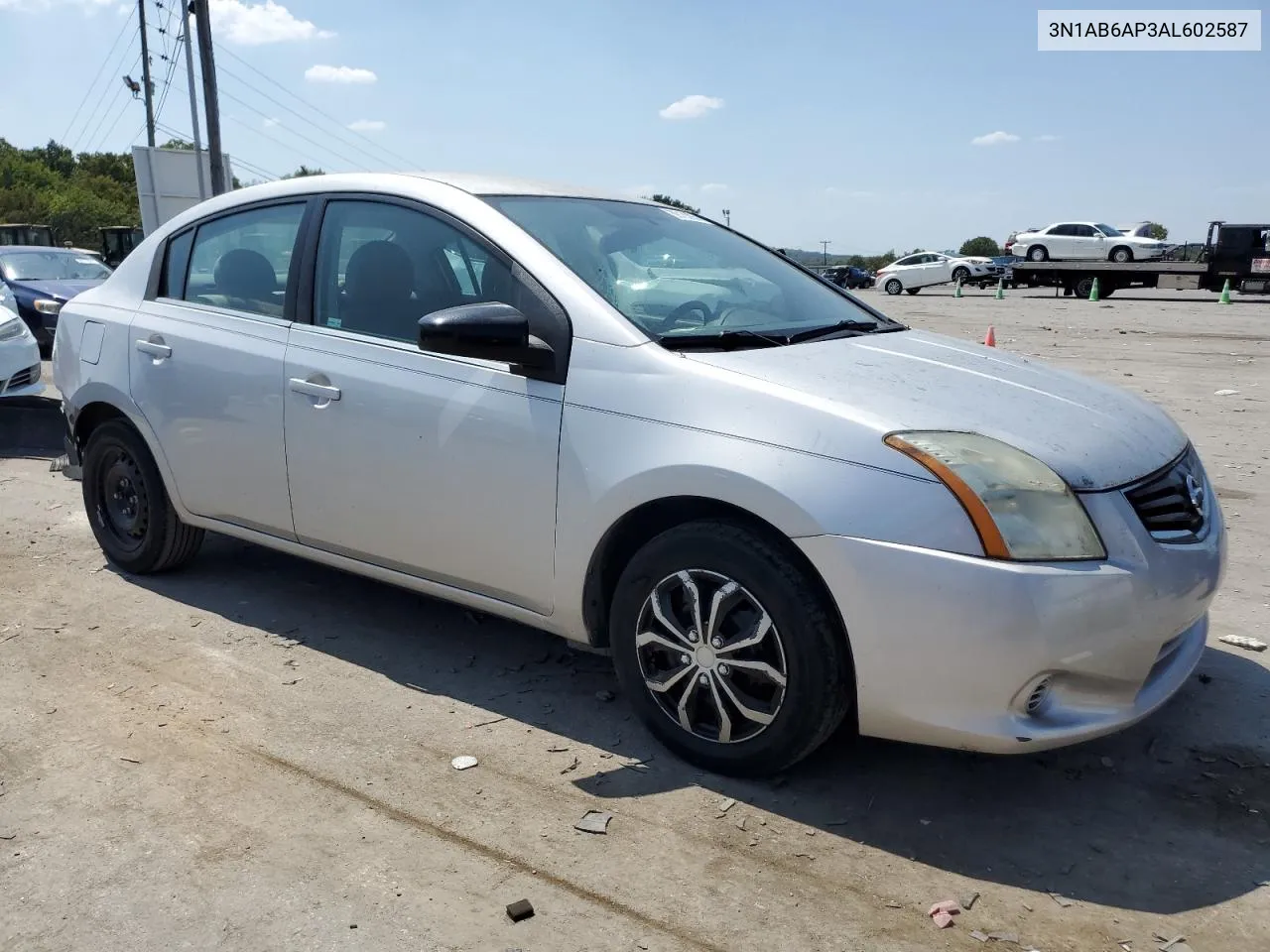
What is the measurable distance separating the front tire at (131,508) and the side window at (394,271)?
1371 mm

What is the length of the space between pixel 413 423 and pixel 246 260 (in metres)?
1.39

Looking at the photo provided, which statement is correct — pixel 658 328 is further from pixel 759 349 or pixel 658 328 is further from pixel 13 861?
pixel 13 861

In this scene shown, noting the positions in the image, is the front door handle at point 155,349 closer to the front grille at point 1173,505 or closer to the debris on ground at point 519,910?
the debris on ground at point 519,910

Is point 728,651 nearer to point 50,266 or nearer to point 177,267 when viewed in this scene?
point 177,267

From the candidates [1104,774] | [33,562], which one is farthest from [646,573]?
[33,562]

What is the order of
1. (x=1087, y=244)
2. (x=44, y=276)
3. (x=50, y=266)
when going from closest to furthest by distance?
(x=44, y=276), (x=50, y=266), (x=1087, y=244)

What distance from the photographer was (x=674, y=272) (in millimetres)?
3863

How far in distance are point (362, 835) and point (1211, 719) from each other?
2.75m

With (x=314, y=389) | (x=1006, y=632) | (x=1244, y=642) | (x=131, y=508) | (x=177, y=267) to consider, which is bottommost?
(x=1244, y=642)

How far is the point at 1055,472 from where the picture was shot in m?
2.81

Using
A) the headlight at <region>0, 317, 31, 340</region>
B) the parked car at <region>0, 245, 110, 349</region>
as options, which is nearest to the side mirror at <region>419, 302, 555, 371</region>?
the headlight at <region>0, 317, 31, 340</region>

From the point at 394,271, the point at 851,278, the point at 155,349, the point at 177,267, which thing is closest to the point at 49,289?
the point at 177,267

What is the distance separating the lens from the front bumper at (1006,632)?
2672 mm

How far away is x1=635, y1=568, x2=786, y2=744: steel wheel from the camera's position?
3.04 meters
